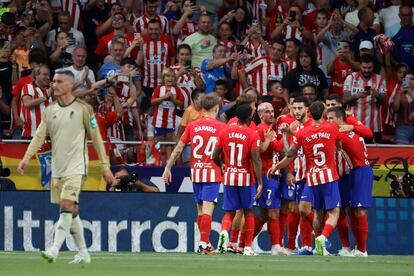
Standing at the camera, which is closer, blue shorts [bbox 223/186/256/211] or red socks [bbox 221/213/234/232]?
red socks [bbox 221/213/234/232]

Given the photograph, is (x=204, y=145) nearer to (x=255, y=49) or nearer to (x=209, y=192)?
(x=209, y=192)

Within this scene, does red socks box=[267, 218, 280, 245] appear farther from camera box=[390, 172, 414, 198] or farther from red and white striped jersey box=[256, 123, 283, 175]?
camera box=[390, 172, 414, 198]

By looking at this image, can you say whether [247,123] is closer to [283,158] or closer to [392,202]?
[283,158]

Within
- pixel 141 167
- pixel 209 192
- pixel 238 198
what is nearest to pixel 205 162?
pixel 209 192

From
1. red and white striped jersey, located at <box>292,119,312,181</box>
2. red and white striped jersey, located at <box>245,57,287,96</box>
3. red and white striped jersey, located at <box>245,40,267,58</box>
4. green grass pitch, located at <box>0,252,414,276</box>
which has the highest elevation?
red and white striped jersey, located at <box>245,40,267,58</box>

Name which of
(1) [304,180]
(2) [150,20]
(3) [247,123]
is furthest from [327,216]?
(2) [150,20]

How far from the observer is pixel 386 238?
22.0 m

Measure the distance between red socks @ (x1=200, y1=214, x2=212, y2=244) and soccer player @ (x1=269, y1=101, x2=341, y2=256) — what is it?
4.67 ft

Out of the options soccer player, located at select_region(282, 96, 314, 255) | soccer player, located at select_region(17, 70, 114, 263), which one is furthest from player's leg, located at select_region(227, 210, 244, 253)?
soccer player, located at select_region(17, 70, 114, 263)

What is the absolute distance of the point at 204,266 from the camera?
1555 centimetres

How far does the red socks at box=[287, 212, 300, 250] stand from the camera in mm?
20250

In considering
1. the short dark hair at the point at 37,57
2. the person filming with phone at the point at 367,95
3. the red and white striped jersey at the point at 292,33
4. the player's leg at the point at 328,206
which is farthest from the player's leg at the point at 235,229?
the red and white striped jersey at the point at 292,33

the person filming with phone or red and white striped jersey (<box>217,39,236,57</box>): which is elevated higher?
red and white striped jersey (<box>217,39,236,57</box>)

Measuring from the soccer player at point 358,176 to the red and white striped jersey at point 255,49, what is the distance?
6.36m
